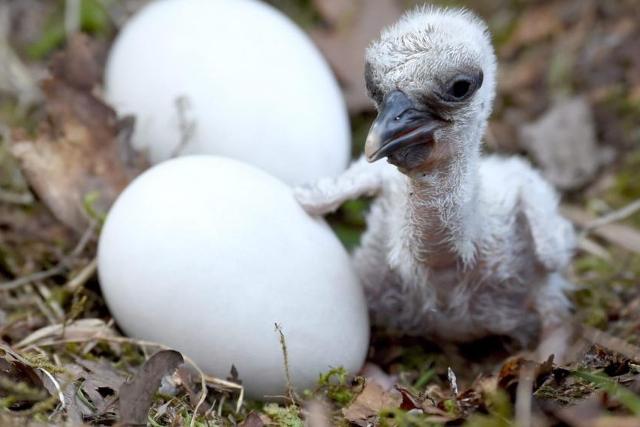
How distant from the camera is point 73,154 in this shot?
2.70 meters

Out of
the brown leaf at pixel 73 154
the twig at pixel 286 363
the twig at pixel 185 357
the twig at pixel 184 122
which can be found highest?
the twig at pixel 184 122

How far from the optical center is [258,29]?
2.63 m

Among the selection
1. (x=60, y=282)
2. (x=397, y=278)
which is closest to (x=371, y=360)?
(x=397, y=278)

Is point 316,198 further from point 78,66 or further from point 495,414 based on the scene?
point 78,66

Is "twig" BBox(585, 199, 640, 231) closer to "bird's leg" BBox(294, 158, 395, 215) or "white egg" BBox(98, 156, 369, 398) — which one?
"bird's leg" BBox(294, 158, 395, 215)

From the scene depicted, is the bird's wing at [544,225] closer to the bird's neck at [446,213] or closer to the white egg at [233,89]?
→ the bird's neck at [446,213]

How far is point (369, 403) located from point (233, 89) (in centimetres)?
101

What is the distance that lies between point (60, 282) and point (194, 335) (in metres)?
0.72

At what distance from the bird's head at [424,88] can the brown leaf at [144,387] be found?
0.61 m

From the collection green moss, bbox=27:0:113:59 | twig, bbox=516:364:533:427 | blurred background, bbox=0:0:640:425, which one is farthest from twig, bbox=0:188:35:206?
twig, bbox=516:364:533:427

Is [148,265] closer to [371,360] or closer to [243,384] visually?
[243,384]

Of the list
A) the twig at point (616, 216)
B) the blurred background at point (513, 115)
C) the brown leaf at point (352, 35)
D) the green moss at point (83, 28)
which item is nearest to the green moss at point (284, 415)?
the blurred background at point (513, 115)

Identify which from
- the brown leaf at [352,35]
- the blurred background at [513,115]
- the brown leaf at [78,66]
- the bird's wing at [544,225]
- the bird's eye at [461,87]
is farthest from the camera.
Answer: the brown leaf at [352,35]

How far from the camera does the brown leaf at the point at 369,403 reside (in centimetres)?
187
